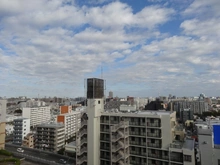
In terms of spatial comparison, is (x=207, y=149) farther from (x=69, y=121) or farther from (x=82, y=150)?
(x=69, y=121)

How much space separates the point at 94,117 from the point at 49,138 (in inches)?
1305

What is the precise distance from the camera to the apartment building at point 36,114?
9162 centimetres

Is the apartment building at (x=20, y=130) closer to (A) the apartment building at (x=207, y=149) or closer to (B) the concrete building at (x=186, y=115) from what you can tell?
(A) the apartment building at (x=207, y=149)

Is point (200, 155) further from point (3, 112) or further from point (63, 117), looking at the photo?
point (63, 117)

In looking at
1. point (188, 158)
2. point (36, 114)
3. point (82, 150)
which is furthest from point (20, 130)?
point (188, 158)

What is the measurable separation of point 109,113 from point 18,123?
51.6 metres

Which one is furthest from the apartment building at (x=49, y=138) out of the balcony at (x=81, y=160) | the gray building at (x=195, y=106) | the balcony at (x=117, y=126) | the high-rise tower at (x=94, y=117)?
the gray building at (x=195, y=106)

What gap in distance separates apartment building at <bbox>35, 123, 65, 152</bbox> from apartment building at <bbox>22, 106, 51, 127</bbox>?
141 ft

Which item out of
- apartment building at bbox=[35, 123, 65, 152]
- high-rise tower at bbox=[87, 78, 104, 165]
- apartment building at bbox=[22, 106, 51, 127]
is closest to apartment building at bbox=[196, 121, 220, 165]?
high-rise tower at bbox=[87, 78, 104, 165]

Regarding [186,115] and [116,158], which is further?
[186,115]

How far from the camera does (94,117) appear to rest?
27.2 metres

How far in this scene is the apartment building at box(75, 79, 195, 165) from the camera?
24.2 meters

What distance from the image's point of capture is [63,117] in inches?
2618

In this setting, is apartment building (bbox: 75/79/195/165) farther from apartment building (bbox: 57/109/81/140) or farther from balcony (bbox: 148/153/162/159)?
apartment building (bbox: 57/109/81/140)
